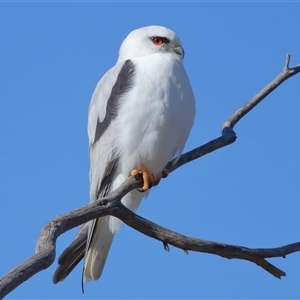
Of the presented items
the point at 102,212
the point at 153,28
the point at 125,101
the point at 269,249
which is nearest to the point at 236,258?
the point at 269,249

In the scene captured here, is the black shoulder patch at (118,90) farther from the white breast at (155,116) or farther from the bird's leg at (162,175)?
the bird's leg at (162,175)

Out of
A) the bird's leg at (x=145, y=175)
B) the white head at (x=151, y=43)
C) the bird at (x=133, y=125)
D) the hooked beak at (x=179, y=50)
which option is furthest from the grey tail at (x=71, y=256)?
the hooked beak at (x=179, y=50)

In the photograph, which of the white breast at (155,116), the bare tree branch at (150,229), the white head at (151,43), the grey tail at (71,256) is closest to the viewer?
the bare tree branch at (150,229)

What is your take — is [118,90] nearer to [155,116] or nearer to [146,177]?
[155,116]

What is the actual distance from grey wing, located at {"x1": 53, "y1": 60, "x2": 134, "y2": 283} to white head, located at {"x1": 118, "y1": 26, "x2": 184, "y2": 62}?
0.61 feet

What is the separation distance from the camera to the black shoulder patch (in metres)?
5.96

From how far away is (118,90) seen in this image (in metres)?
5.99

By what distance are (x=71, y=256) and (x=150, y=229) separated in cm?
85

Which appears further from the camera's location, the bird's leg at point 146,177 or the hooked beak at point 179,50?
the hooked beak at point 179,50

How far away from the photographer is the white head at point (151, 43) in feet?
20.7

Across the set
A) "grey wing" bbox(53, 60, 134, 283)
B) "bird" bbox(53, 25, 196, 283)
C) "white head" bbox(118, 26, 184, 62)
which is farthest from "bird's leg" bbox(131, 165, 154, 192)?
"white head" bbox(118, 26, 184, 62)

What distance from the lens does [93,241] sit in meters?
6.14

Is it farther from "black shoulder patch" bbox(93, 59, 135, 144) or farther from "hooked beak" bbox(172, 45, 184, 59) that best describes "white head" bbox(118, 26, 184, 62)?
"black shoulder patch" bbox(93, 59, 135, 144)

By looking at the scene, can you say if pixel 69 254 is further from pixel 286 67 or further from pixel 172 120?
pixel 286 67
